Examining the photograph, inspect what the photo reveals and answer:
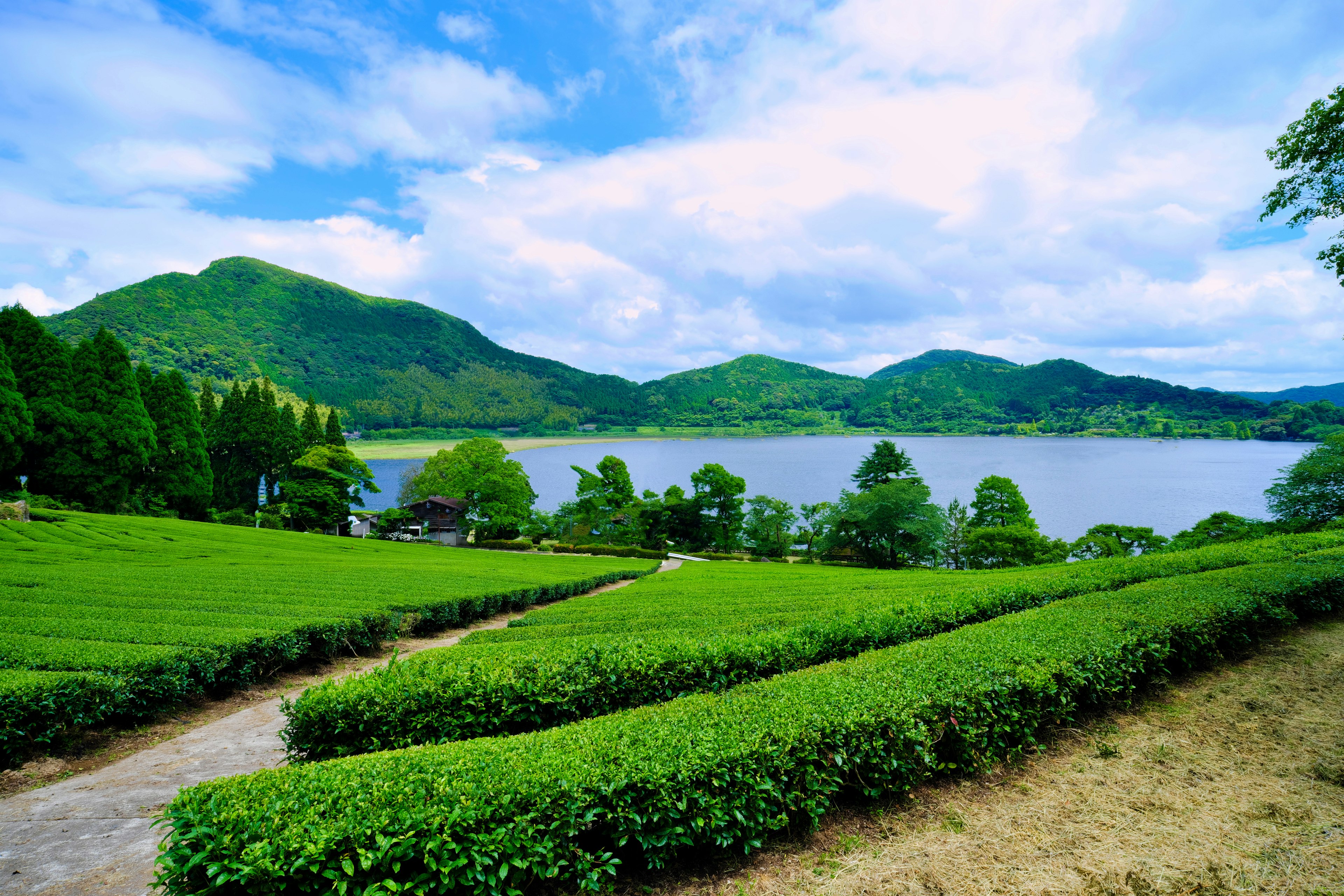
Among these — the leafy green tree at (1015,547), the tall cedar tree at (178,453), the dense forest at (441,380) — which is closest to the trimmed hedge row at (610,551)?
the leafy green tree at (1015,547)

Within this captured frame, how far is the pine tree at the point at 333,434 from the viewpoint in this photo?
48.2 metres

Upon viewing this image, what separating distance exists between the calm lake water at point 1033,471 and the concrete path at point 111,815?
5640 cm

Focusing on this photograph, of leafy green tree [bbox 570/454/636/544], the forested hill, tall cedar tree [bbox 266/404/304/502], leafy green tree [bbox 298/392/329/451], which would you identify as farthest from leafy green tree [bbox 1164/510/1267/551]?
the forested hill

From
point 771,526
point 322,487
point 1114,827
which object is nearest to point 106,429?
point 322,487

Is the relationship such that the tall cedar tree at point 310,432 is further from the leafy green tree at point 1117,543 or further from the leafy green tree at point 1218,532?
the leafy green tree at point 1218,532

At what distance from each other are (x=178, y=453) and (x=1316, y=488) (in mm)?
55383

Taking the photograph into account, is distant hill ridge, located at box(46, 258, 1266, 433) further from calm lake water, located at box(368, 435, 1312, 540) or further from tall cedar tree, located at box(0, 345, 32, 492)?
tall cedar tree, located at box(0, 345, 32, 492)

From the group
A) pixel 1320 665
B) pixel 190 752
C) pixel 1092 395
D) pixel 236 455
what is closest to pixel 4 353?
pixel 236 455

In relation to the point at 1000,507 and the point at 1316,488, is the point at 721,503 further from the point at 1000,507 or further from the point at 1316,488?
the point at 1316,488

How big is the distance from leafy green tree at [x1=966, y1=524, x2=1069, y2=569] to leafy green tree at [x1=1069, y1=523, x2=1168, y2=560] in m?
0.92

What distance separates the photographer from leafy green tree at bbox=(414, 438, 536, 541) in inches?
1756

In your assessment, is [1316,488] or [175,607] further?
[1316,488]

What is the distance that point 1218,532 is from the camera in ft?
92.6

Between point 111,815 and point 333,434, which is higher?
point 333,434
